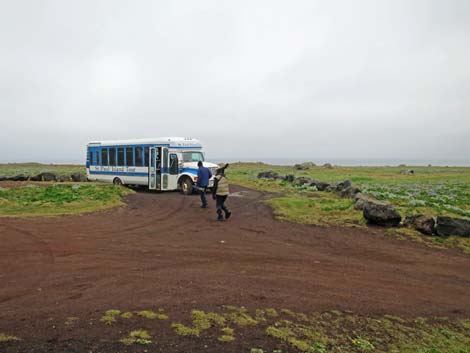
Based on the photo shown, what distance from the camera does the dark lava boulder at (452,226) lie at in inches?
466

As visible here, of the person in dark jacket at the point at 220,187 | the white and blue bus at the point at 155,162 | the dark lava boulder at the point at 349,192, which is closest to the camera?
the person in dark jacket at the point at 220,187

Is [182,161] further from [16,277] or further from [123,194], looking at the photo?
[16,277]

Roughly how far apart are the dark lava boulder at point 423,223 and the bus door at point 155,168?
51.5 ft

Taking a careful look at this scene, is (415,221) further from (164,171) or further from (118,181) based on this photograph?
(118,181)

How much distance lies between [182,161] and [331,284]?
55.2ft

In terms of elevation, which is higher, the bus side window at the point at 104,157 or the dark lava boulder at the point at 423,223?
the bus side window at the point at 104,157

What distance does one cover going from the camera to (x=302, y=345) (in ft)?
16.7

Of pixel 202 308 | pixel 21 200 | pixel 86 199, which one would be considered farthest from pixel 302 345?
pixel 21 200

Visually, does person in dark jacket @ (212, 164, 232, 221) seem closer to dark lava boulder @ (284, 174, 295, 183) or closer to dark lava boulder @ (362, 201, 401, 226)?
dark lava boulder @ (362, 201, 401, 226)

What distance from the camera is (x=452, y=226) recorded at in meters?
12.0

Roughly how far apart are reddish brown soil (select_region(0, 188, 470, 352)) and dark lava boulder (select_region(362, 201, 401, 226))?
1.08 metres

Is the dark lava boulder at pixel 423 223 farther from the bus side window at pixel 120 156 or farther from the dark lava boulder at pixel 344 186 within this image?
the bus side window at pixel 120 156

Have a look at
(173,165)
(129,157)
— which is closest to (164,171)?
(173,165)

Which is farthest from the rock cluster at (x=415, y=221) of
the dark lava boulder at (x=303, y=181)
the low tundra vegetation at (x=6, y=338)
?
the dark lava boulder at (x=303, y=181)
